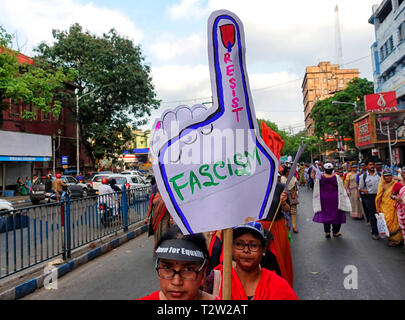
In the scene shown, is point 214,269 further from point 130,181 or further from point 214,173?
point 130,181

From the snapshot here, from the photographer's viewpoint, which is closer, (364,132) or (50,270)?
(50,270)

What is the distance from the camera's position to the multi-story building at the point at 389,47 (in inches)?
990

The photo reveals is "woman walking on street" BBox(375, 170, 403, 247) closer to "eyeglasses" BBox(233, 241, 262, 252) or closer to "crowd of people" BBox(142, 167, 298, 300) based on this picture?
"crowd of people" BBox(142, 167, 298, 300)

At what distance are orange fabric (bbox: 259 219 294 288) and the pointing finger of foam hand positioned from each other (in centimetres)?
188

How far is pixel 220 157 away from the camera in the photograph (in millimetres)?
1590

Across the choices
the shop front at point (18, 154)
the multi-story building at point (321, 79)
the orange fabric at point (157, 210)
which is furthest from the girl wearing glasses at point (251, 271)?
the multi-story building at point (321, 79)

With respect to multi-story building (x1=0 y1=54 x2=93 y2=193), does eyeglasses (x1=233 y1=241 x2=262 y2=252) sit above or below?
below

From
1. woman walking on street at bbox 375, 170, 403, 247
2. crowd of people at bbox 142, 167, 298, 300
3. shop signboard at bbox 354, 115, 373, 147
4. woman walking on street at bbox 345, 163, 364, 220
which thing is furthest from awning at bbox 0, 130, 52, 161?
shop signboard at bbox 354, 115, 373, 147

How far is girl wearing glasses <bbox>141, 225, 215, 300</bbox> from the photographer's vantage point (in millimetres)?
1505

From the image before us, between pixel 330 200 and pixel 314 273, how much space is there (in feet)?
8.34

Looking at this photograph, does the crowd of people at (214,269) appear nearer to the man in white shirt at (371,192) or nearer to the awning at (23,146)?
the man in white shirt at (371,192)

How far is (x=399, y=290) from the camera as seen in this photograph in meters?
4.15

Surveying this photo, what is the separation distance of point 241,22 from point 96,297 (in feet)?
13.2

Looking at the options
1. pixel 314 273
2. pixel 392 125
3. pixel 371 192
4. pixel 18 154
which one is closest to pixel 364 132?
pixel 392 125
